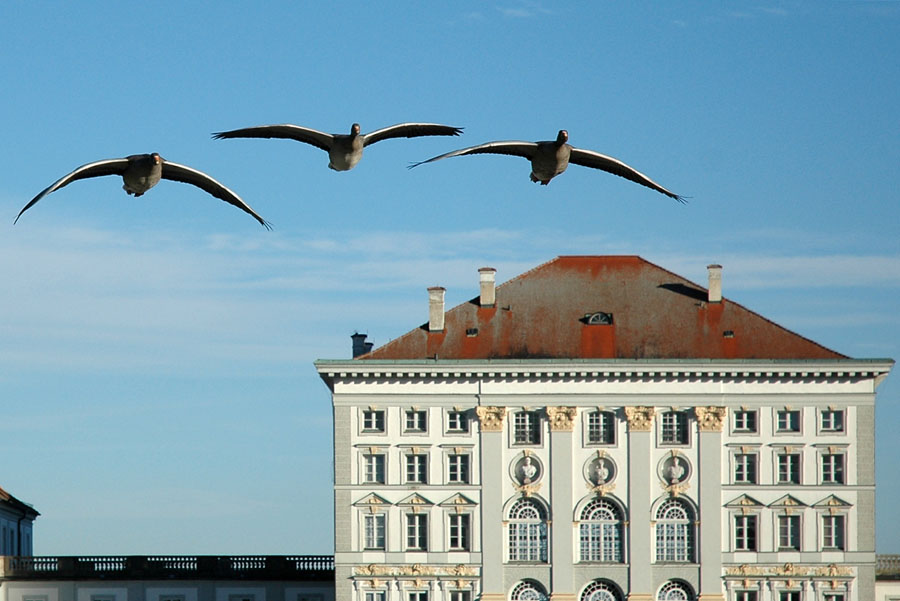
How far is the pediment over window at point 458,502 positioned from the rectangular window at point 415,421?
4.11m

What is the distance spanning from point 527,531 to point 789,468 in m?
14.8

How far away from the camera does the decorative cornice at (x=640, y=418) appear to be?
5497 inches

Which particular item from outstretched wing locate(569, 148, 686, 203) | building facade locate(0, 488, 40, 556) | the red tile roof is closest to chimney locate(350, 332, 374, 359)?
the red tile roof

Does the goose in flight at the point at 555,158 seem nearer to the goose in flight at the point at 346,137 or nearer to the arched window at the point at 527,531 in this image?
the goose in flight at the point at 346,137

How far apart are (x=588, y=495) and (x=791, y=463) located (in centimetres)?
1132

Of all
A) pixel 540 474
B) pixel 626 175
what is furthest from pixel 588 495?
pixel 626 175

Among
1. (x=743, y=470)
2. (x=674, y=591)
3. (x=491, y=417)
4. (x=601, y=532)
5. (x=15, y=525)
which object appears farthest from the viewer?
(x=15, y=525)

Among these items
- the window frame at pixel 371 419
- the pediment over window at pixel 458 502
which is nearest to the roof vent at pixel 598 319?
the pediment over window at pixel 458 502

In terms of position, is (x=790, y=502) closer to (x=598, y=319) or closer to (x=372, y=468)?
(x=598, y=319)

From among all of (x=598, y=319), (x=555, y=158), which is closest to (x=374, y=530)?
(x=598, y=319)

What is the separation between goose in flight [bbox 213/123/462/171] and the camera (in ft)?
186

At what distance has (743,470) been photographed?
458 feet

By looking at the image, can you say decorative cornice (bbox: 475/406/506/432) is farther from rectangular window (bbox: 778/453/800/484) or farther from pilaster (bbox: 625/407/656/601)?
rectangular window (bbox: 778/453/800/484)

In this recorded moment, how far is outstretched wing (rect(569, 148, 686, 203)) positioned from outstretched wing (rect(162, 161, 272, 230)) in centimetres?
791
